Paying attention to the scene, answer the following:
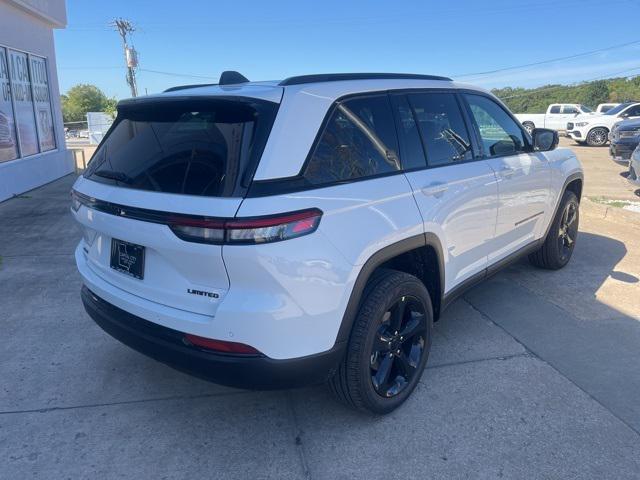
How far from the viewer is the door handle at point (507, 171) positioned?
3805 millimetres

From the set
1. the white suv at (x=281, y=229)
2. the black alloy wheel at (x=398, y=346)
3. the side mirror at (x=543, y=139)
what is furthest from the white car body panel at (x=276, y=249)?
the side mirror at (x=543, y=139)

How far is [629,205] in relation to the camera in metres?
7.93

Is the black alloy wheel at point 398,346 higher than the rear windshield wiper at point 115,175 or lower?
lower

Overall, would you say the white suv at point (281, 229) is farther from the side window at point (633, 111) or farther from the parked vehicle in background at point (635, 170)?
the side window at point (633, 111)

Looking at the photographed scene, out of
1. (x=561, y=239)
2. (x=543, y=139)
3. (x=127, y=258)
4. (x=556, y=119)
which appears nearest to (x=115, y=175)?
(x=127, y=258)

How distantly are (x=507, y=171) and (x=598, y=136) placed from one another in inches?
790

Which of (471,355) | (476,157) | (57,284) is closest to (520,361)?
(471,355)

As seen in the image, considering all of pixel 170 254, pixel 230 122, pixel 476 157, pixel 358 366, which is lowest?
pixel 358 366

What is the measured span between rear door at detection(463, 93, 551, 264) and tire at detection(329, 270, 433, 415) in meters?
1.17

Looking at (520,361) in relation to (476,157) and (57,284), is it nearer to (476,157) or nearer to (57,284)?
(476,157)

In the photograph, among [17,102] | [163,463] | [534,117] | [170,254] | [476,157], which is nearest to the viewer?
[170,254]

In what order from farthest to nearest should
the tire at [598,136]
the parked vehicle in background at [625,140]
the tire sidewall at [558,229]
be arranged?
the tire at [598,136] → the parked vehicle in background at [625,140] → the tire sidewall at [558,229]

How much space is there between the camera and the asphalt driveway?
2.50 m

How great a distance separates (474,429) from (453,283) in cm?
99
